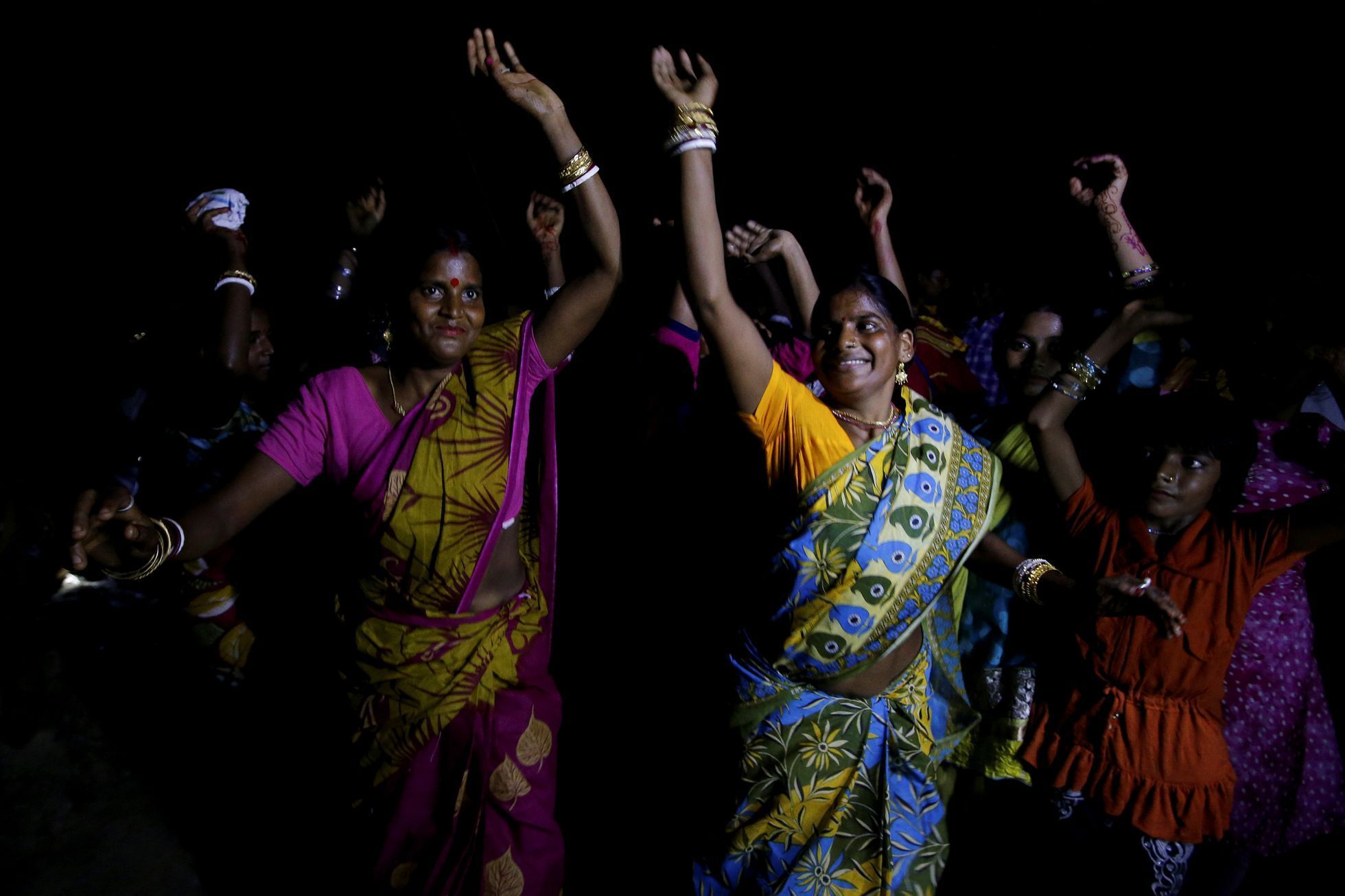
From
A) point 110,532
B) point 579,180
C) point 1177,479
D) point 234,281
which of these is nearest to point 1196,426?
point 1177,479

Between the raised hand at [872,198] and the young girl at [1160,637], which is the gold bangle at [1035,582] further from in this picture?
the raised hand at [872,198]

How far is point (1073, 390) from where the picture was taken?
2377mm

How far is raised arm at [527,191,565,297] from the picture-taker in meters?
3.06

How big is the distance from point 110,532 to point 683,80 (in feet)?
6.38

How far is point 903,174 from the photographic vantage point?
437cm

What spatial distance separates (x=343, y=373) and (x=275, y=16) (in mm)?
2779

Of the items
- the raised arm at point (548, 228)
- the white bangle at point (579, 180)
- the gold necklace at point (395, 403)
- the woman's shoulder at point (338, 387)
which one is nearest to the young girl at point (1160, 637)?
the white bangle at point (579, 180)

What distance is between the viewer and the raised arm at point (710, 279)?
1778 mm

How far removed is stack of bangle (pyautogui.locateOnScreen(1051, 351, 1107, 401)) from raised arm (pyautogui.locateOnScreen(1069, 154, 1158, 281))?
1.68ft

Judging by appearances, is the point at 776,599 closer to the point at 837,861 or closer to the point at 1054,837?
the point at 837,861

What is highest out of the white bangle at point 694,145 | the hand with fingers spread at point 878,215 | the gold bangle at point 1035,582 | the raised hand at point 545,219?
Result: the hand with fingers spread at point 878,215

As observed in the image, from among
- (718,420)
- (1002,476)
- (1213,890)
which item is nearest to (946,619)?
(1002,476)

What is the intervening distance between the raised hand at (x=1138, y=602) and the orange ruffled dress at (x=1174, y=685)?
44cm

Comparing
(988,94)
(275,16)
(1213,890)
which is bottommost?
(1213,890)
